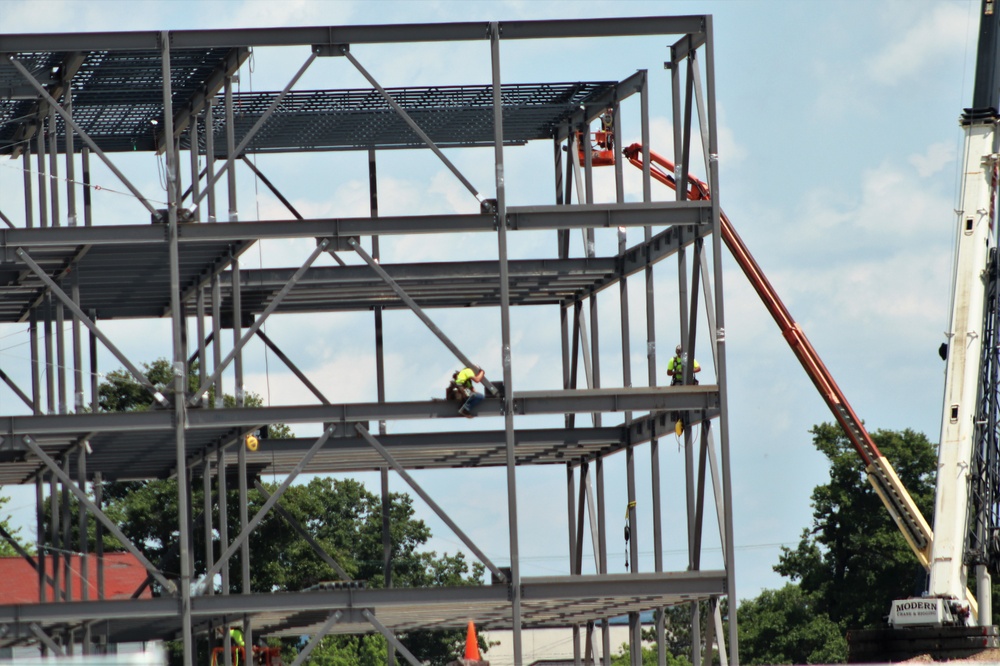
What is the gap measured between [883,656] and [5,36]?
23882mm

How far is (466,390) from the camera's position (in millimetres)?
29109

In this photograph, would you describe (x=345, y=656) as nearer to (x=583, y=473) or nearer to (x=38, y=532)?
(x=583, y=473)

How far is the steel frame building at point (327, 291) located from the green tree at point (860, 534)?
28.7 metres

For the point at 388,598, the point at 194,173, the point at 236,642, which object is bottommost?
the point at 236,642

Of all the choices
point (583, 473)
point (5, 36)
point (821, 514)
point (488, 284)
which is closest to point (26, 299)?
point (5, 36)

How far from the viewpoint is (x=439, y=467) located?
38.3m

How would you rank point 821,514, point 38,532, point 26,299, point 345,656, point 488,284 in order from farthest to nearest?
1. point 345,656
2. point 821,514
3. point 488,284
4. point 26,299
5. point 38,532

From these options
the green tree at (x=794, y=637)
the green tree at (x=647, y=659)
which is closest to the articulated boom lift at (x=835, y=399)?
the green tree at (x=794, y=637)

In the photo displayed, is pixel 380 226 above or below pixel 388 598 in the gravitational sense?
above

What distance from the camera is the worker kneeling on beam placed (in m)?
28.9

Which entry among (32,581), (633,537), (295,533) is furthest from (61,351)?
(295,533)

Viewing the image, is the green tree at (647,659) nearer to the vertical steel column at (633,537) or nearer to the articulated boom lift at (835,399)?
the articulated boom lift at (835,399)

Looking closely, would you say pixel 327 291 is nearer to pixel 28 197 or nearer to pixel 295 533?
pixel 28 197

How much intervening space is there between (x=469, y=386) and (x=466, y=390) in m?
0.11
